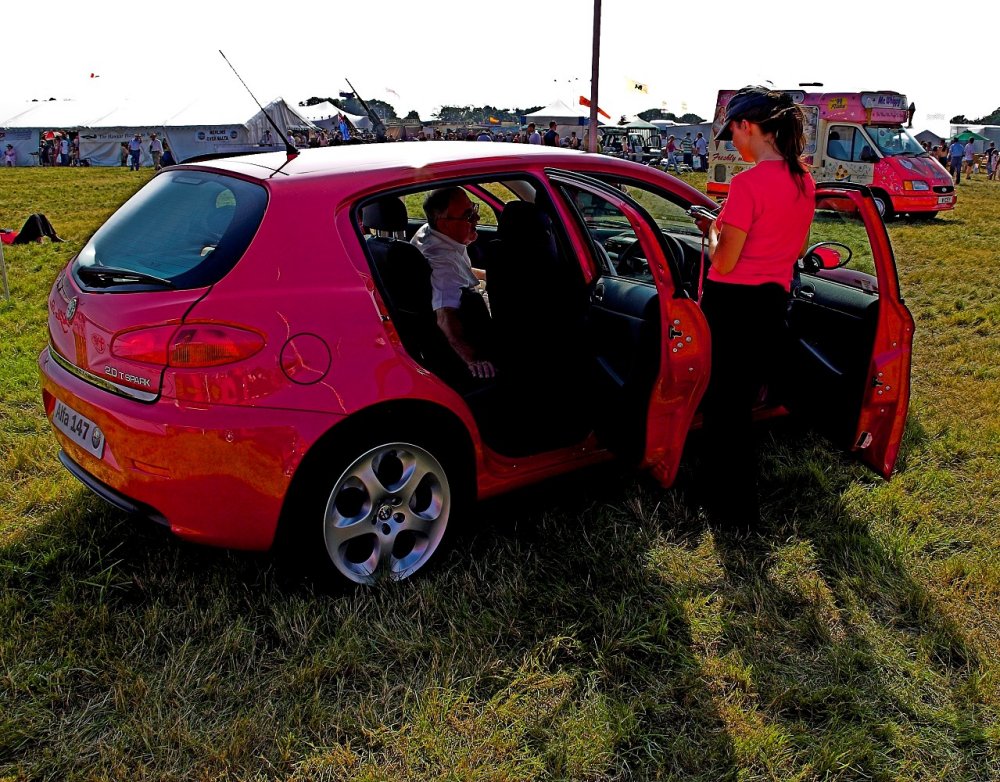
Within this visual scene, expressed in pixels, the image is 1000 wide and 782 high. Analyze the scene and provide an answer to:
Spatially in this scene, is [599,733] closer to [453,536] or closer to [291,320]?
[453,536]

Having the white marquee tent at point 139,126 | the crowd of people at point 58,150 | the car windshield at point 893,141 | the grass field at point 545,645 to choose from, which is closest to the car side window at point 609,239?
the grass field at point 545,645

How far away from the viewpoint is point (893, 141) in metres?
15.8

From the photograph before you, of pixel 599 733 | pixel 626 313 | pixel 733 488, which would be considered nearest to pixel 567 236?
pixel 626 313

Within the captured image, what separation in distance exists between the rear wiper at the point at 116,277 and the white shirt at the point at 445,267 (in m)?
1.23

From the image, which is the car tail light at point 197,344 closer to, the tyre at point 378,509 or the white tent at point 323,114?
the tyre at point 378,509

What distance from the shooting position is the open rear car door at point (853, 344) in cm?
328

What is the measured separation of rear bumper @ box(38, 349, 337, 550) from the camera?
2.42 meters

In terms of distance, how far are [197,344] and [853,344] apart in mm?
2811

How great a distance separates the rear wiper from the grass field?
2.65 feet

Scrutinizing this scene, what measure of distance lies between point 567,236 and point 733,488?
132 cm

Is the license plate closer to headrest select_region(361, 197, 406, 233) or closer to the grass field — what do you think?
the grass field

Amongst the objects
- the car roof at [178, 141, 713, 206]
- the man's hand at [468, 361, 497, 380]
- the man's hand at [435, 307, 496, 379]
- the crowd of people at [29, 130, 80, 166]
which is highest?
the car roof at [178, 141, 713, 206]

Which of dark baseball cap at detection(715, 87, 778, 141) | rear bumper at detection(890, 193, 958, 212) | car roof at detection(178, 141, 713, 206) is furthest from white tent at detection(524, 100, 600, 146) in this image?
dark baseball cap at detection(715, 87, 778, 141)

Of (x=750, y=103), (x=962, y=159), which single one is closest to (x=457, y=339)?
(x=750, y=103)
